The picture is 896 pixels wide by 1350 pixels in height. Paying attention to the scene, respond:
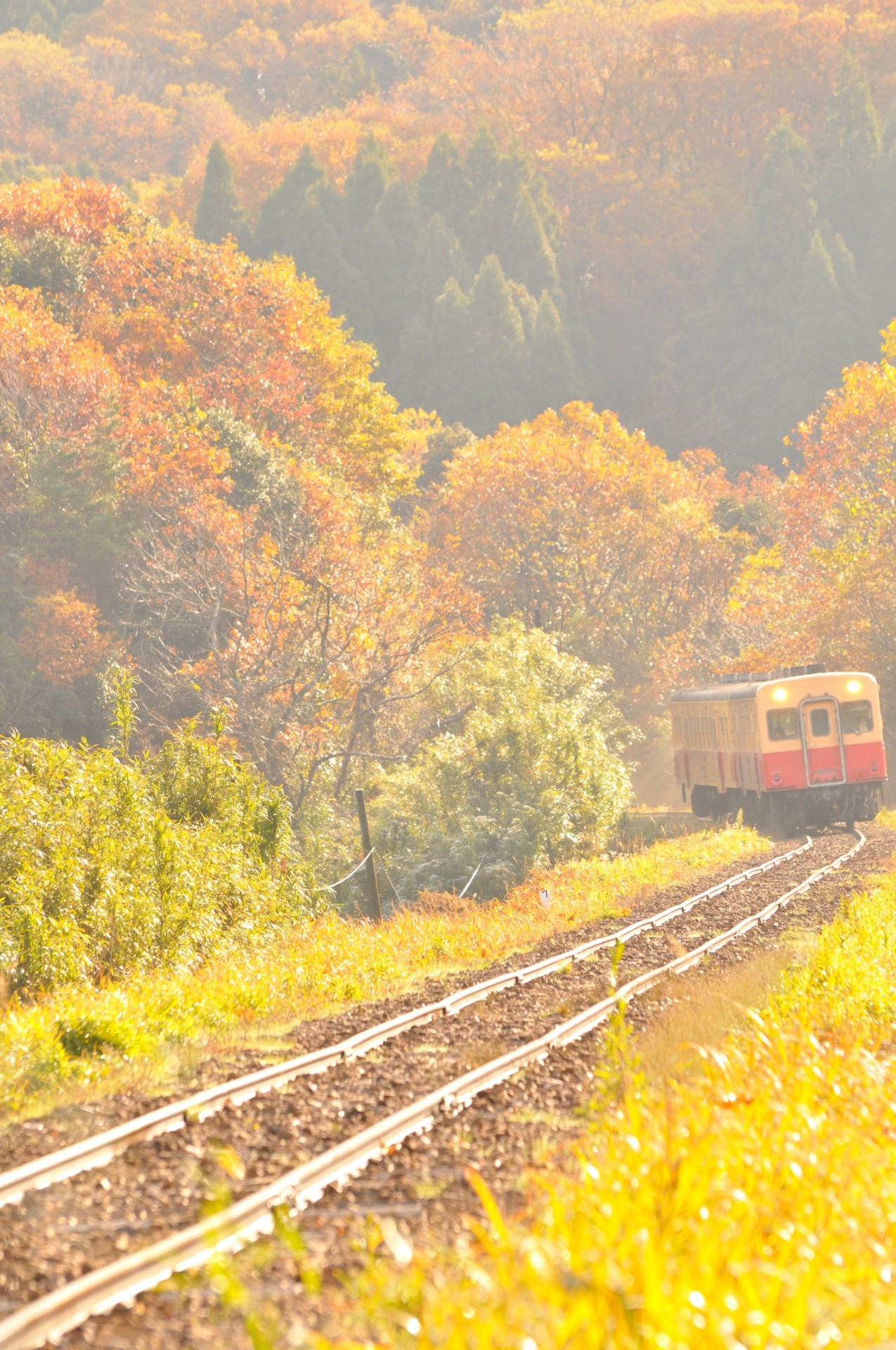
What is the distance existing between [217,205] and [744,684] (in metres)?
57.8

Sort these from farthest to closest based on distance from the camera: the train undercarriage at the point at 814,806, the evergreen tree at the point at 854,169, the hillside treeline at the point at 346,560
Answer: the evergreen tree at the point at 854,169
the hillside treeline at the point at 346,560
the train undercarriage at the point at 814,806

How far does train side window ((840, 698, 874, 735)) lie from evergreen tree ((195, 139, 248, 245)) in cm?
5776

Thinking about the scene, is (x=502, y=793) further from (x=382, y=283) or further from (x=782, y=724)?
(x=382, y=283)

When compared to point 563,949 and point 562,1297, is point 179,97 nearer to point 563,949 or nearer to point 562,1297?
point 563,949

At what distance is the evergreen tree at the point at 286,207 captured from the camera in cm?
7800

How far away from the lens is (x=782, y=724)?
28.1 meters

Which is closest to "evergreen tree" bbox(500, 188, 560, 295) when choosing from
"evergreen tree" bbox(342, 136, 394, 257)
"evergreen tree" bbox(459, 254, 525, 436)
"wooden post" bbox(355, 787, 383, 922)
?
"evergreen tree" bbox(459, 254, 525, 436)

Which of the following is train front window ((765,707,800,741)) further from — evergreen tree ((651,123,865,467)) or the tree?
evergreen tree ((651,123,865,467))

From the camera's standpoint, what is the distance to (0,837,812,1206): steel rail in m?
6.09

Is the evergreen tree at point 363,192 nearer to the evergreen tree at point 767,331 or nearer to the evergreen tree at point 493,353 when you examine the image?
the evergreen tree at point 493,353

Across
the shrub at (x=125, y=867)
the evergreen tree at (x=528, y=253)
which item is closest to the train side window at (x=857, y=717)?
the shrub at (x=125, y=867)

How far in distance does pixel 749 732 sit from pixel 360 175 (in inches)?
2514

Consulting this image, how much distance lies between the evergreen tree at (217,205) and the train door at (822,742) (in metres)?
57.8

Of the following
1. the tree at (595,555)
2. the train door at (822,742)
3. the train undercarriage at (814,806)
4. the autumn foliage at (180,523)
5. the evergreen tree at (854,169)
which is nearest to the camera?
the train door at (822,742)
